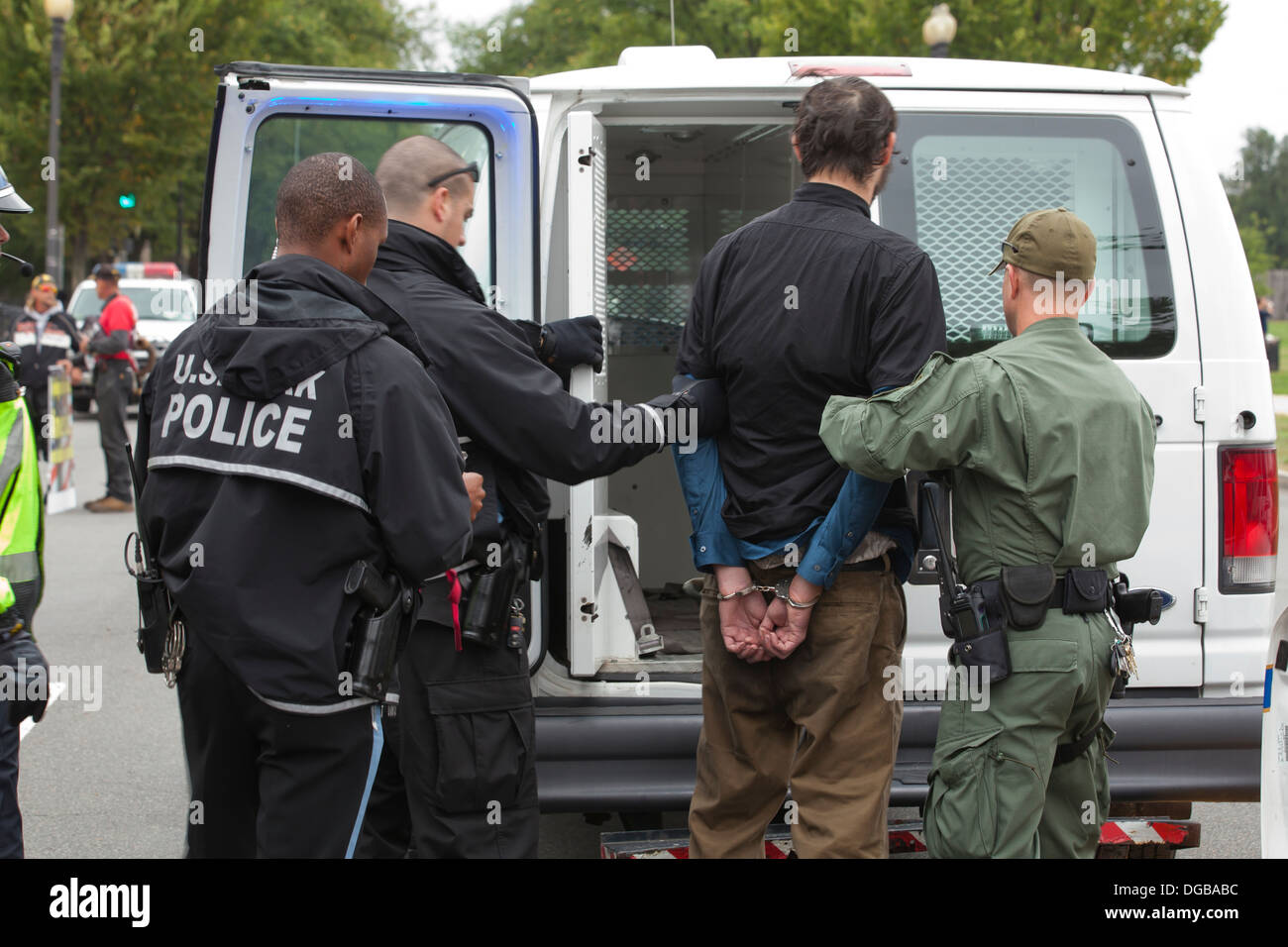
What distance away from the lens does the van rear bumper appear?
3.53m

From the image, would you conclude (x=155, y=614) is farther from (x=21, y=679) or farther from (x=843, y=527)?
(x=843, y=527)

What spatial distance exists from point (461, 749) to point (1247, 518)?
2.34 meters

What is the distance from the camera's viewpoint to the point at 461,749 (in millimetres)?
3033

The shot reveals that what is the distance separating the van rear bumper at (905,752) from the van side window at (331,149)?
50.8 inches

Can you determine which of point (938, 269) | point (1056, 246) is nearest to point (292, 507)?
point (1056, 246)

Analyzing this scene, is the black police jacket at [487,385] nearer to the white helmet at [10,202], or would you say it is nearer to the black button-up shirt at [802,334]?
the black button-up shirt at [802,334]

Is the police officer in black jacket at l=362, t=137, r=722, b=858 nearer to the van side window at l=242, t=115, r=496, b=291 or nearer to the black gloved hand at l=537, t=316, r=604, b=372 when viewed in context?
the black gloved hand at l=537, t=316, r=604, b=372

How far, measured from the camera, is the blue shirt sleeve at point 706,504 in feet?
10.2

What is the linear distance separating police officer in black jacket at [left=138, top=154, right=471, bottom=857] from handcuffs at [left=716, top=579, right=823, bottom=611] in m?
0.75

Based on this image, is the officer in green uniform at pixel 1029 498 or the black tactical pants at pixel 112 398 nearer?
the officer in green uniform at pixel 1029 498

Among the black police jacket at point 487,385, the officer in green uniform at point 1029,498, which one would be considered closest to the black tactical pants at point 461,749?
the black police jacket at point 487,385

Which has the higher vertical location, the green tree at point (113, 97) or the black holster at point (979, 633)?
the green tree at point (113, 97)

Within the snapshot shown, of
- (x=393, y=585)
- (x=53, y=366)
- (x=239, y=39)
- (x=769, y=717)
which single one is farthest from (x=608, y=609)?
(x=239, y=39)
